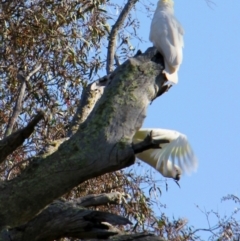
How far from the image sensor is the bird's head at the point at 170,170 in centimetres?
574

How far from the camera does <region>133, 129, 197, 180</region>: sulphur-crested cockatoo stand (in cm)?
583

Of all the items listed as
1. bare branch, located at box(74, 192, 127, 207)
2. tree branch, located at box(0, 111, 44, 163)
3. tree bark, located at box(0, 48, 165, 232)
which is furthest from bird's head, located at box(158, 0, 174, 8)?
tree branch, located at box(0, 111, 44, 163)

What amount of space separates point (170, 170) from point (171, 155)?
0.56ft

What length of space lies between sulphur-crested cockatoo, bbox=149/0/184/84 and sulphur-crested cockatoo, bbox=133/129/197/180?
59 centimetres

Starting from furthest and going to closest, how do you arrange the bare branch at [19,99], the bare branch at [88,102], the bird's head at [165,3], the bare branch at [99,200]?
the bird's head at [165,3] → the bare branch at [19,99] → the bare branch at [88,102] → the bare branch at [99,200]

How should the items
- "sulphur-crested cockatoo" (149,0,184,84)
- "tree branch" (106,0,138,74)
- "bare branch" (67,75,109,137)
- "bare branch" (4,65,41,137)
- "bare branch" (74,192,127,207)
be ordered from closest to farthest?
"bare branch" (74,192,127,207) → "bare branch" (67,75,109,137) → "sulphur-crested cockatoo" (149,0,184,84) → "bare branch" (4,65,41,137) → "tree branch" (106,0,138,74)

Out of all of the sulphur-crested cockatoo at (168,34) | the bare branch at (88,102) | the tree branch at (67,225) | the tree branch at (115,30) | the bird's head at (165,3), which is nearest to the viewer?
the tree branch at (67,225)

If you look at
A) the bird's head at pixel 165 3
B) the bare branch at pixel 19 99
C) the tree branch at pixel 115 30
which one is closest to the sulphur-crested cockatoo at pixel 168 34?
the bird's head at pixel 165 3

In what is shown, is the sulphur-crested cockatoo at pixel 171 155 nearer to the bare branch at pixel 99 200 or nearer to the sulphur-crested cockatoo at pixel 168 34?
the sulphur-crested cockatoo at pixel 168 34

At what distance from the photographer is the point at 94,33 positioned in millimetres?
7047

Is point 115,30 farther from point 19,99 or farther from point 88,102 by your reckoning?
point 88,102

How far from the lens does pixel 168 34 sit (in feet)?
20.6

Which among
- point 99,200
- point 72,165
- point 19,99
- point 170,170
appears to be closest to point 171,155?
point 170,170

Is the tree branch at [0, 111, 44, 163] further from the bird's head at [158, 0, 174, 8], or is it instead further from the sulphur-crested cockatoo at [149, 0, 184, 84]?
the bird's head at [158, 0, 174, 8]
